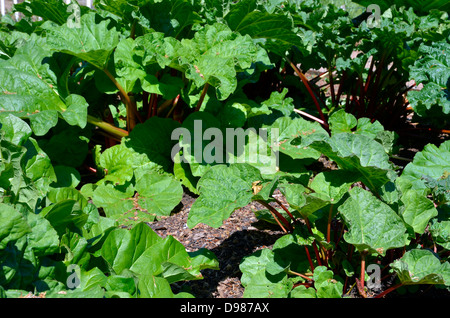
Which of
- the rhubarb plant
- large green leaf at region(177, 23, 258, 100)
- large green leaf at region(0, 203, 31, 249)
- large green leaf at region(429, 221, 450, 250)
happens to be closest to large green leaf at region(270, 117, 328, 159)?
the rhubarb plant

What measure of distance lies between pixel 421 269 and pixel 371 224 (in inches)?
9.3

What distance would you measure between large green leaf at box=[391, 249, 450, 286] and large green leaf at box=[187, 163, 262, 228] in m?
0.59

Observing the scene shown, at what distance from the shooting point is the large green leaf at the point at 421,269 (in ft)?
5.45

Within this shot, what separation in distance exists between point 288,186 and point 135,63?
122 centimetres

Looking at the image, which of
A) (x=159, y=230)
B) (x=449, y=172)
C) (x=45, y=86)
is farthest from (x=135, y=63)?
(x=449, y=172)

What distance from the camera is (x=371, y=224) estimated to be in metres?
1.77

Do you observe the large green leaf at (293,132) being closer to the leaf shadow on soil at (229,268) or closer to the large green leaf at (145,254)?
the leaf shadow on soil at (229,268)

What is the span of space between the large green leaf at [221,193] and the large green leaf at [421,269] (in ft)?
1.95

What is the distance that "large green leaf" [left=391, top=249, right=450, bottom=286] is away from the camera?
1662 millimetres

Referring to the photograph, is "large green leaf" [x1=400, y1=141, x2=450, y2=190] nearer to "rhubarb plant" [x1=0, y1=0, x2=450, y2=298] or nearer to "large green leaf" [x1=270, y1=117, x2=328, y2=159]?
"rhubarb plant" [x1=0, y1=0, x2=450, y2=298]
